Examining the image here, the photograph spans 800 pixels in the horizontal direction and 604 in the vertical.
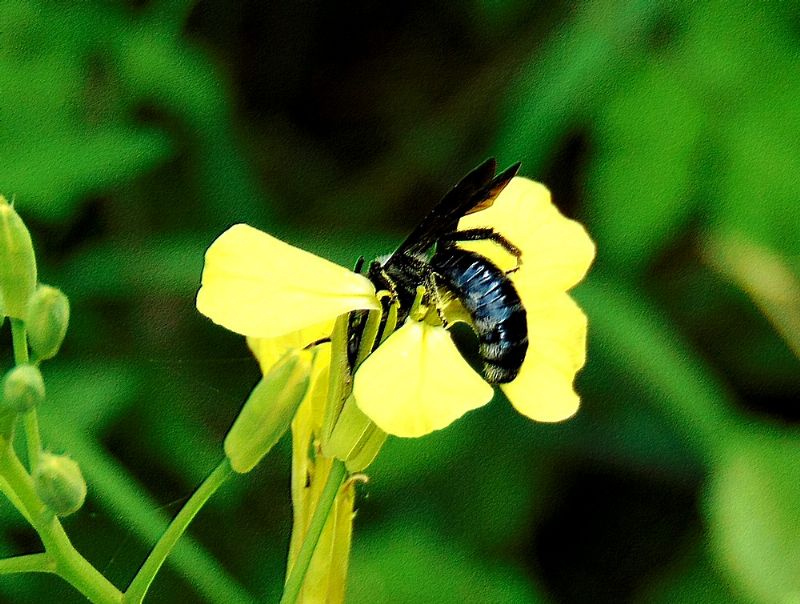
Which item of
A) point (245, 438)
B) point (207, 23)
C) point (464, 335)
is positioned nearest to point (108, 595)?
point (245, 438)

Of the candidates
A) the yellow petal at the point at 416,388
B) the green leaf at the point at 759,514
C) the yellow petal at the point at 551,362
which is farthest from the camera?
the green leaf at the point at 759,514

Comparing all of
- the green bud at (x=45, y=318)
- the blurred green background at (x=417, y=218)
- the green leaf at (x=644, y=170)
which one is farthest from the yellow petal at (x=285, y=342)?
the green leaf at (x=644, y=170)

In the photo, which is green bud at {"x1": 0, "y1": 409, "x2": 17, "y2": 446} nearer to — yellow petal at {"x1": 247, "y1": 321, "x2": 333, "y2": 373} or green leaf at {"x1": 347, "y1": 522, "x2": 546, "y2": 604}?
yellow petal at {"x1": 247, "y1": 321, "x2": 333, "y2": 373}

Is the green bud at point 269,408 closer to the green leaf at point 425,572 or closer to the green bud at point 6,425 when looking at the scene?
the green bud at point 6,425

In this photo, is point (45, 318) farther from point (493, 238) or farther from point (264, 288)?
point (493, 238)

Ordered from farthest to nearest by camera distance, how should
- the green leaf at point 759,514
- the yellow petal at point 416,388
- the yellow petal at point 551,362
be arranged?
the green leaf at point 759,514 < the yellow petal at point 551,362 < the yellow petal at point 416,388

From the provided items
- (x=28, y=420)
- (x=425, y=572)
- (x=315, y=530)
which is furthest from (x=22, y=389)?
(x=425, y=572)

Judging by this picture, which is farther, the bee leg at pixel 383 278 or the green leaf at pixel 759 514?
the green leaf at pixel 759 514

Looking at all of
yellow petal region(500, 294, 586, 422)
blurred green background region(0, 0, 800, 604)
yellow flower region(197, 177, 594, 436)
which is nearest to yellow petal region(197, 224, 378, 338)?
yellow flower region(197, 177, 594, 436)
